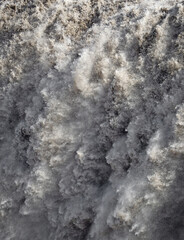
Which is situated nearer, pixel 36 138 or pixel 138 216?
pixel 138 216

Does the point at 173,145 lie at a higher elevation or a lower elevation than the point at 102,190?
higher

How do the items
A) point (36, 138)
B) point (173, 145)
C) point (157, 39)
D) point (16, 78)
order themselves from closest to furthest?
point (173, 145), point (157, 39), point (36, 138), point (16, 78)

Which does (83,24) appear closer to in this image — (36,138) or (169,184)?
(36,138)

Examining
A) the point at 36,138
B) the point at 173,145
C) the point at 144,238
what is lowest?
the point at 144,238

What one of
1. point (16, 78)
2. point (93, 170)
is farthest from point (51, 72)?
point (93, 170)

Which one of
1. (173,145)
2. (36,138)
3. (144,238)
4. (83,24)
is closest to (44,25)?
(83,24)

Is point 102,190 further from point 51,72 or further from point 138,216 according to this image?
point 51,72

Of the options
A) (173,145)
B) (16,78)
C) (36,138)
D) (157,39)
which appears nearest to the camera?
(173,145)
